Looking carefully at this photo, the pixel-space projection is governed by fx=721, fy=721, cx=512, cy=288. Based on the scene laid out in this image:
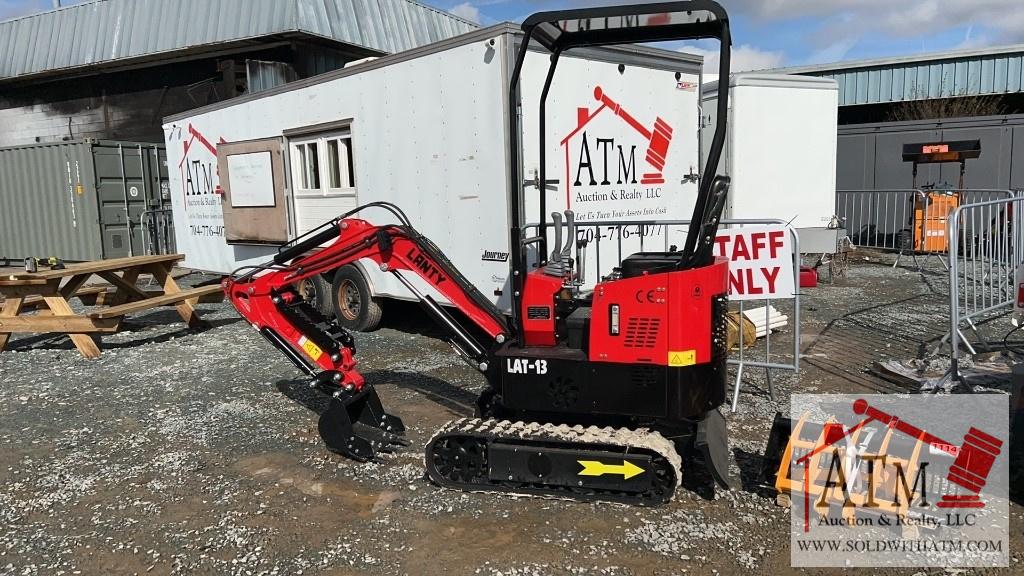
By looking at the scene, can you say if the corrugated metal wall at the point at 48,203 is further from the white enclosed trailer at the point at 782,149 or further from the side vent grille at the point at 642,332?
the side vent grille at the point at 642,332

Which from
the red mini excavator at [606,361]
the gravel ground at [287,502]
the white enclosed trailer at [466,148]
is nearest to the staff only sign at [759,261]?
the gravel ground at [287,502]

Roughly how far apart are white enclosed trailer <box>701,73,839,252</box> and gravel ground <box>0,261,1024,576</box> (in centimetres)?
558

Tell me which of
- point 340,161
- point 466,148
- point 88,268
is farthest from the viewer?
point 340,161

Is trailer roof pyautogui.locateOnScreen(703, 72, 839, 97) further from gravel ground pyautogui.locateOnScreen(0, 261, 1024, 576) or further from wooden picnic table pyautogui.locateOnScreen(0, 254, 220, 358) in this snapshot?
wooden picnic table pyautogui.locateOnScreen(0, 254, 220, 358)

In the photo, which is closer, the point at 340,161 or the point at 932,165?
the point at 340,161

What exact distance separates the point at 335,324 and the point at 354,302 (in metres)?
3.61

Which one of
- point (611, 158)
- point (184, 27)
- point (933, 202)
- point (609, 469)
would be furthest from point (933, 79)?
point (609, 469)

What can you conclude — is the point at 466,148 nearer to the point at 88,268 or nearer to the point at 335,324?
the point at 335,324

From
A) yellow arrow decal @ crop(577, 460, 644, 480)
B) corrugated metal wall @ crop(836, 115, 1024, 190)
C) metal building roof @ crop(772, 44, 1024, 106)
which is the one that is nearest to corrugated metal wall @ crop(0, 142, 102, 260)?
yellow arrow decal @ crop(577, 460, 644, 480)

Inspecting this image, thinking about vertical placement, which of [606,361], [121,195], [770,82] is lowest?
[606,361]

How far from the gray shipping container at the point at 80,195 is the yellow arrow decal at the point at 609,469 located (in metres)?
14.5

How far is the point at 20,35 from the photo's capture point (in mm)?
18594

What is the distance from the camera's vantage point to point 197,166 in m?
10.6

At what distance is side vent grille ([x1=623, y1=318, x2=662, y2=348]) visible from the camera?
12.3 feet
